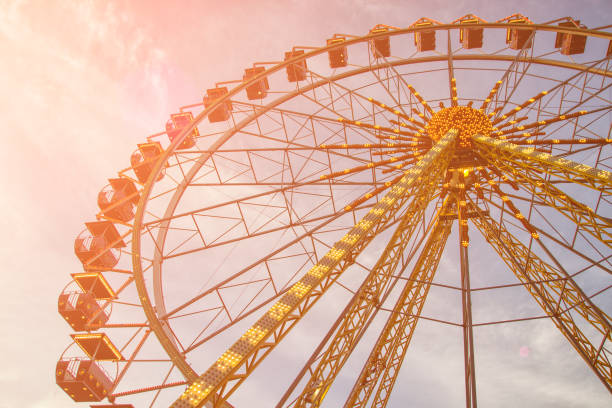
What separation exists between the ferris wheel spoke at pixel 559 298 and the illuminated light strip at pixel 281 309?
5956 mm

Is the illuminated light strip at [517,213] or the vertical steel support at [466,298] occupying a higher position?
the illuminated light strip at [517,213]

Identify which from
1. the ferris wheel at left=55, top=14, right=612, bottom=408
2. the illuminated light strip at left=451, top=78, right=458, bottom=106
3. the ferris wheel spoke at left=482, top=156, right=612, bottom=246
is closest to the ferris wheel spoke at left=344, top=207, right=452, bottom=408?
the ferris wheel at left=55, top=14, right=612, bottom=408

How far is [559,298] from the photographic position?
1391 cm

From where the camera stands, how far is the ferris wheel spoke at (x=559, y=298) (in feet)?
42.2

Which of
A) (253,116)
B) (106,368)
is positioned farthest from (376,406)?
(253,116)

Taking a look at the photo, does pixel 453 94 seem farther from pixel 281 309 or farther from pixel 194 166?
pixel 281 309

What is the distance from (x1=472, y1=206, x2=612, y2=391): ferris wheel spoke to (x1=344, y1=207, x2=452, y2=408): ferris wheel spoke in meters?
2.28

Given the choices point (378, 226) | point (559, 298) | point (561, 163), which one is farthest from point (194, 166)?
point (559, 298)

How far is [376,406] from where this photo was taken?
14047 mm

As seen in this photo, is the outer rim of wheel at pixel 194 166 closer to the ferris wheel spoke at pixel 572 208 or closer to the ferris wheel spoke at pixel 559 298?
the ferris wheel spoke at pixel 572 208

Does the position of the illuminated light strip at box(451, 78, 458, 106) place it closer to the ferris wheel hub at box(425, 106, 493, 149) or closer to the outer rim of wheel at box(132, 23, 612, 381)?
the ferris wheel hub at box(425, 106, 493, 149)

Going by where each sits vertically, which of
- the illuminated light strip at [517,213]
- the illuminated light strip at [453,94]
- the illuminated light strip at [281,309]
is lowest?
the illuminated light strip at [281,309]

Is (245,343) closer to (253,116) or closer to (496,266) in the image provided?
(253,116)

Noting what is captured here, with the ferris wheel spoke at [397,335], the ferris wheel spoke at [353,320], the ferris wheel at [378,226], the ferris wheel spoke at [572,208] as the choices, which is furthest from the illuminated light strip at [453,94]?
the ferris wheel spoke at [353,320]
